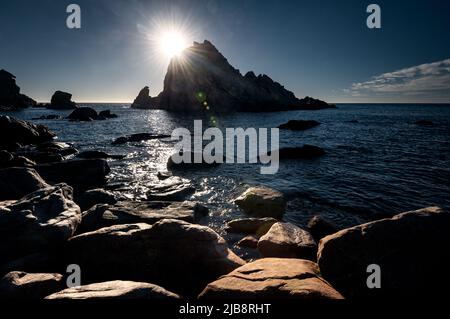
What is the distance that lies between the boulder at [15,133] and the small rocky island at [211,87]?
305 ft

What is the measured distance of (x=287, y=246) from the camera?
25.8 feet

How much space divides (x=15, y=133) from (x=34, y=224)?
32.6 meters

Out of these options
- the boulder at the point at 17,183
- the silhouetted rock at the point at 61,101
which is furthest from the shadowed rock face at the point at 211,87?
the boulder at the point at 17,183

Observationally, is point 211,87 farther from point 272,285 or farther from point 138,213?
Answer: point 272,285

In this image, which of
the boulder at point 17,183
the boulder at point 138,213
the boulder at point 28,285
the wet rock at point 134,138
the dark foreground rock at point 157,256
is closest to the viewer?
the boulder at point 28,285

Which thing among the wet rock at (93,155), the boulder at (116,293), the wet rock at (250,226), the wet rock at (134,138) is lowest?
the wet rock at (250,226)

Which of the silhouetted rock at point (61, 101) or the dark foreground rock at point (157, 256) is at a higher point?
the silhouetted rock at point (61, 101)

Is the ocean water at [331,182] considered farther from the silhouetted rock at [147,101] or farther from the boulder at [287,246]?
the silhouetted rock at [147,101]

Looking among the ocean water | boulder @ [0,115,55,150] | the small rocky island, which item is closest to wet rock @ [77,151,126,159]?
the ocean water

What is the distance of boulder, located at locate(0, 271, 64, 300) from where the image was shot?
16.6ft

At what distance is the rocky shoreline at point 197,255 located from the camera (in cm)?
519

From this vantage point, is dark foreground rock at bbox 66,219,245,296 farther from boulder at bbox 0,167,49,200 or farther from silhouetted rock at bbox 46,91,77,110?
silhouetted rock at bbox 46,91,77,110

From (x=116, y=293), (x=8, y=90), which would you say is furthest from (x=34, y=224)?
(x=8, y=90)

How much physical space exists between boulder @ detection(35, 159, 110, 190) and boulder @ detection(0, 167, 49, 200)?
12.9 ft
